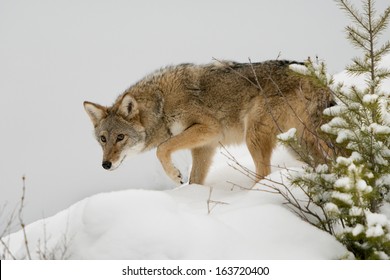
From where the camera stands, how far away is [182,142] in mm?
7355

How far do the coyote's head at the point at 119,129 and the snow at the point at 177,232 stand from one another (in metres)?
2.48

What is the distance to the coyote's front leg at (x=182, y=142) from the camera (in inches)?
288

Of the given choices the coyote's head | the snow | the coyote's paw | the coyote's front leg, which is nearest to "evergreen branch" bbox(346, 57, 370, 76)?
the snow

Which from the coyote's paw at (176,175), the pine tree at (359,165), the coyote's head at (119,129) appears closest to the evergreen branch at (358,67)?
the pine tree at (359,165)

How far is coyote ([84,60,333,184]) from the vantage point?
23.2 feet

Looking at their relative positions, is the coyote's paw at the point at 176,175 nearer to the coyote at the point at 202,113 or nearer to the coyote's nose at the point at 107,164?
the coyote at the point at 202,113

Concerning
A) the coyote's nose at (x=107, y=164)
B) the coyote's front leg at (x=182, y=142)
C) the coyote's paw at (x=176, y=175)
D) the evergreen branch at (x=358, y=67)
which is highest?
the evergreen branch at (x=358, y=67)

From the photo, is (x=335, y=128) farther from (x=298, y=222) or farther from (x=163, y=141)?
(x=163, y=141)

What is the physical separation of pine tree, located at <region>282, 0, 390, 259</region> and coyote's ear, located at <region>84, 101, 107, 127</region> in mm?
3955

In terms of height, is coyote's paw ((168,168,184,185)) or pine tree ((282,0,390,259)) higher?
pine tree ((282,0,390,259))

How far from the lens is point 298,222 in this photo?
16.1ft

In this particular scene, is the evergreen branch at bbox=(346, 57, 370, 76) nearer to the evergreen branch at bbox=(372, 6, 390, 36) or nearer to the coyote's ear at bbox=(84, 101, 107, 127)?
the evergreen branch at bbox=(372, 6, 390, 36)

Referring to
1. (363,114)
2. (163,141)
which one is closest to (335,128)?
(363,114)
